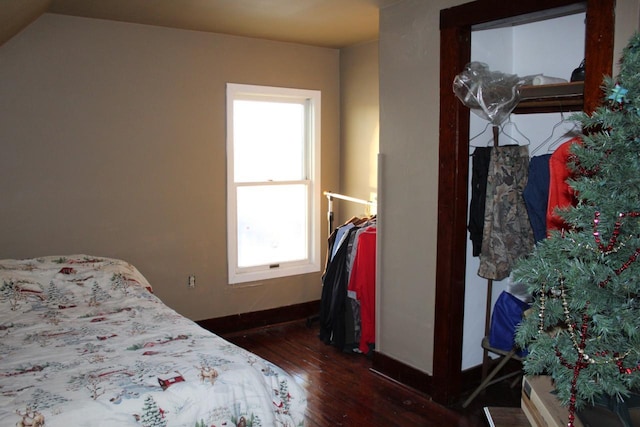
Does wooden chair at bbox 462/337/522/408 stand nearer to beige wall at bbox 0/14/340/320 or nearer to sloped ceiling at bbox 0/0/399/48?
beige wall at bbox 0/14/340/320

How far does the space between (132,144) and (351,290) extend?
1994 millimetres

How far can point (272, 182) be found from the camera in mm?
4891

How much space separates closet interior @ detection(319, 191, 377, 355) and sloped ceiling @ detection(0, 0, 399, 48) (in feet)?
5.02

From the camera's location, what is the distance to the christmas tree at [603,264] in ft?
4.49

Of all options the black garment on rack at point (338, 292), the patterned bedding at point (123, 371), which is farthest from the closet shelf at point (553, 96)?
the patterned bedding at point (123, 371)

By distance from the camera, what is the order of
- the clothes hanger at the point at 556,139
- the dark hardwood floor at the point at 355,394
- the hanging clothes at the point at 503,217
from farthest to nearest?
the clothes hanger at the point at 556,139 → the hanging clothes at the point at 503,217 → the dark hardwood floor at the point at 355,394

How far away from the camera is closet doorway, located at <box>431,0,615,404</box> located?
309 cm

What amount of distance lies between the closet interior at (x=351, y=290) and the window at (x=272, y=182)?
2.35ft

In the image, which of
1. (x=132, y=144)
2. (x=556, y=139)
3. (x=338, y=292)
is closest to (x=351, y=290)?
(x=338, y=292)

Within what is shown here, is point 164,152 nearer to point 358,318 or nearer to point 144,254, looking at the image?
point 144,254

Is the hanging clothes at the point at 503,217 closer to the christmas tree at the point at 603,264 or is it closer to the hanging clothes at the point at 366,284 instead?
the hanging clothes at the point at 366,284

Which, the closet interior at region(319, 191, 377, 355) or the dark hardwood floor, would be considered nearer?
the dark hardwood floor

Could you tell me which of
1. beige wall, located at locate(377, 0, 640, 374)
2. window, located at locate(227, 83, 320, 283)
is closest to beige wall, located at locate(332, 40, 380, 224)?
window, located at locate(227, 83, 320, 283)

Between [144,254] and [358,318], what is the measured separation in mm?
1731
